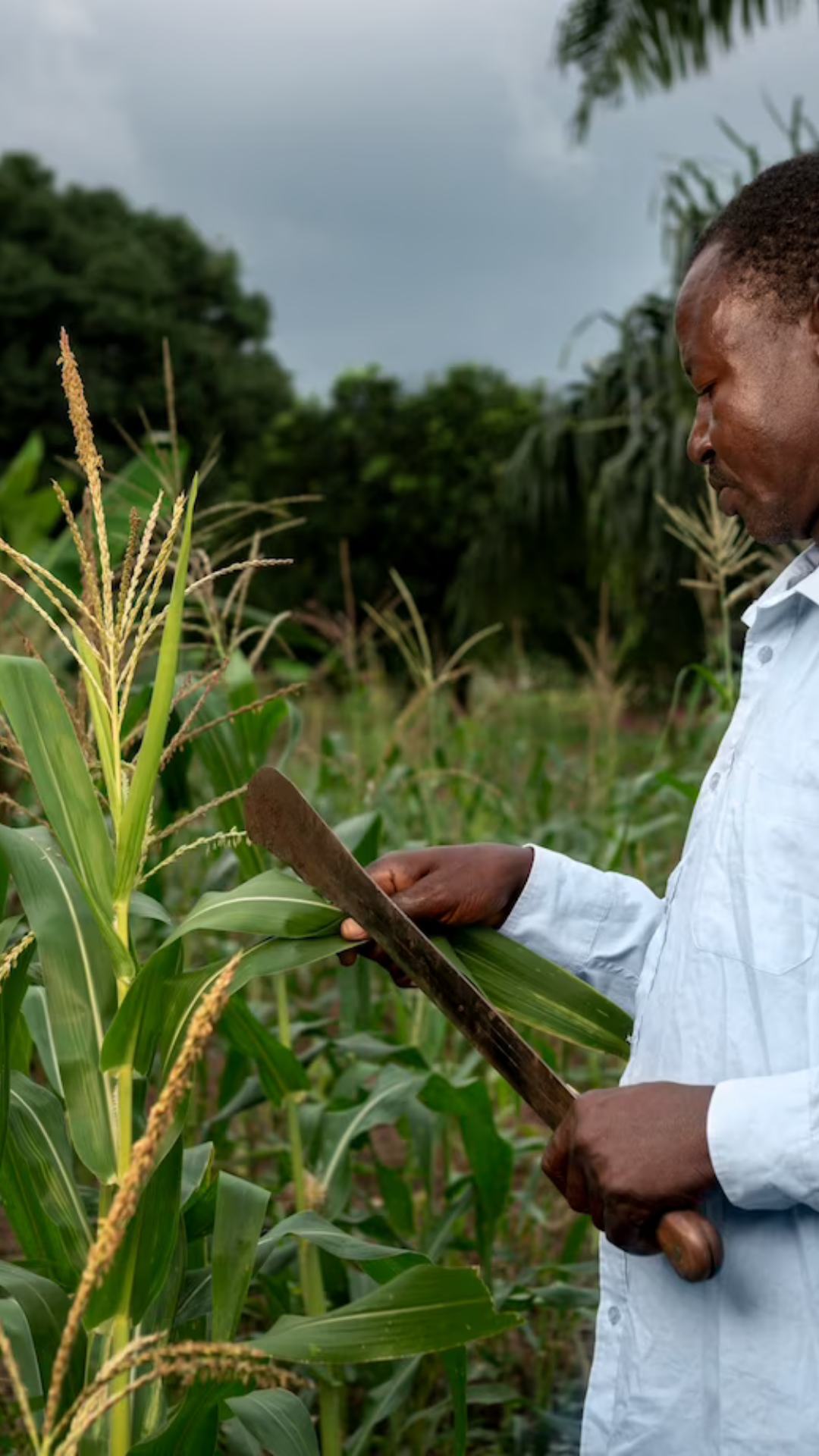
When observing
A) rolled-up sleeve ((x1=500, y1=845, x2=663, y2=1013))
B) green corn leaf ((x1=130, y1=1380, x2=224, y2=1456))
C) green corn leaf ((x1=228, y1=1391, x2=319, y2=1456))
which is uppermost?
rolled-up sleeve ((x1=500, y1=845, x2=663, y2=1013))

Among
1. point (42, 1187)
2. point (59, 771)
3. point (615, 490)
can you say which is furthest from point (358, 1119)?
point (615, 490)

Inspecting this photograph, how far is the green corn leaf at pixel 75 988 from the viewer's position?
4.85 ft

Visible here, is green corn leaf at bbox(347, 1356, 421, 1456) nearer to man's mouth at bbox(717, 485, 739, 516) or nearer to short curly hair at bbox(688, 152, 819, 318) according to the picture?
man's mouth at bbox(717, 485, 739, 516)

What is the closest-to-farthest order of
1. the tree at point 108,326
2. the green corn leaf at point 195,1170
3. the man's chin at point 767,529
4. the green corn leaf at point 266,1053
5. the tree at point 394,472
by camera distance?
1. the man's chin at point 767,529
2. the green corn leaf at point 195,1170
3. the green corn leaf at point 266,1053
4. the tree at point 394,472
5. the tree at point 108,326

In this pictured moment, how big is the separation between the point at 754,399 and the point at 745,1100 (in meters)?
0.57

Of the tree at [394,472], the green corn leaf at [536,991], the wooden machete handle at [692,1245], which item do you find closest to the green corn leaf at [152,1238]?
the green corn leaf at [536,991]

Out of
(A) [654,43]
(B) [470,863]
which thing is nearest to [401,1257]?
(B) [470,863]

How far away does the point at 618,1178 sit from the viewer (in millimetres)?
1198

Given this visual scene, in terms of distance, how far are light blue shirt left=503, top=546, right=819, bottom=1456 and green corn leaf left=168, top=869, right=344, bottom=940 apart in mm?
314

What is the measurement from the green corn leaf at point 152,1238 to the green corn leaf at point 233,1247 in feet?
0.40

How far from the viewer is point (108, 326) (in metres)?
26.5

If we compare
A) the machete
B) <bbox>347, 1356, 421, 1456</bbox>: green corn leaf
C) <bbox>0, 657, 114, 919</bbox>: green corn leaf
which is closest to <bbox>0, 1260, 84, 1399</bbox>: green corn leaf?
<bbox>0, 657, 114, 919</bbox>: green corn leaf

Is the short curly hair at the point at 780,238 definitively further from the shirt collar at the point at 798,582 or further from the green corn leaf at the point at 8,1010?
the green corn leaf at the point at 8,1010

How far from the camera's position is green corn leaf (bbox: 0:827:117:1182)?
1.48 m
